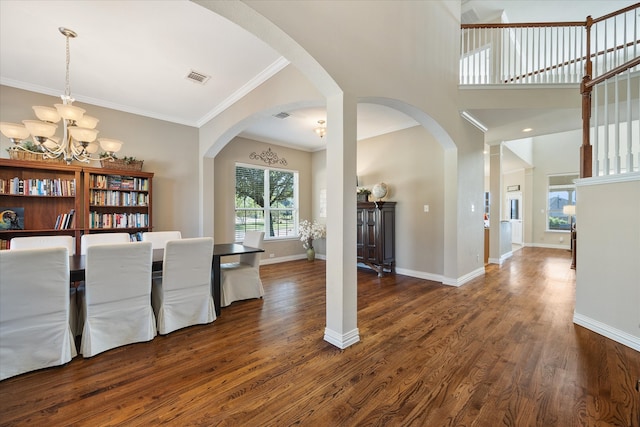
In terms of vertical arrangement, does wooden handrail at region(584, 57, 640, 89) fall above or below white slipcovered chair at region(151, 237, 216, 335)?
above

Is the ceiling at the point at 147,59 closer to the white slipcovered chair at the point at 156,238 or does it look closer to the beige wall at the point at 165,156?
the beige wall at the point at 165,156

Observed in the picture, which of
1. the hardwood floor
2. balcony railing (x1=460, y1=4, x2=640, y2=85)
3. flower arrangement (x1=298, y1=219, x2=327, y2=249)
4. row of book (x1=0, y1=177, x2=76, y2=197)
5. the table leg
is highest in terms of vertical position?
Answer: balcony railing (x1=460, y1=4, x2=640, y2=85)

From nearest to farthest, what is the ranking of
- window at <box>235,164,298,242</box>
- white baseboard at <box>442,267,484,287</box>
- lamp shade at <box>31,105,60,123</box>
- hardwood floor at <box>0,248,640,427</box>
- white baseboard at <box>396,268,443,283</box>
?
hardwood floor at <box>0,248,640,427</box>
lamp shade at <box>31,105,60,123</box>
white baseboard at <box>442,267,484,287</box>
white baseboard at <box>396,268,443,283</box>
window at <box>235,164,298,242</box>

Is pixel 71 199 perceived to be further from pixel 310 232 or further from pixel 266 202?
pixel 310 232

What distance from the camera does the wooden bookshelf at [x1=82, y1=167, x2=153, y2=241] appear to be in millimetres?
3771

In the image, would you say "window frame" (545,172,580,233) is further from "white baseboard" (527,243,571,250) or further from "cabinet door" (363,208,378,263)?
"cabinet door" (363,208,378,263)

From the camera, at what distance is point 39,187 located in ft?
11.4

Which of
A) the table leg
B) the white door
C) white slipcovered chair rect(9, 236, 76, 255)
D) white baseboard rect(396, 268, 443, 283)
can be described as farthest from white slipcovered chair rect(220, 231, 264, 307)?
the white door

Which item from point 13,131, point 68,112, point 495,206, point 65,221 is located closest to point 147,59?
point 68,112

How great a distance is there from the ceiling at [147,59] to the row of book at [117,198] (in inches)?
53.2

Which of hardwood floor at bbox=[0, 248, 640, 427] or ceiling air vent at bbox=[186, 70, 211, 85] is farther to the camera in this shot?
ceiling air vent at bbox=[186, 70, 211, 85]

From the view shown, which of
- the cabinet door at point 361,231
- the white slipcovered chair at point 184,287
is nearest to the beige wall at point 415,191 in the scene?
the cabinet door at point 361,231

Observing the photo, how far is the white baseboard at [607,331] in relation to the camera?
7.51 ft

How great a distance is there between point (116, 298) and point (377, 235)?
382cm
